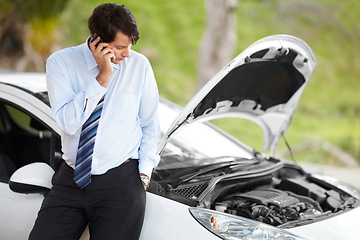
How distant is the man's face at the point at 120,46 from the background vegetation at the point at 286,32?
797cm

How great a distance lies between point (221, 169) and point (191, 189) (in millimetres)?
411

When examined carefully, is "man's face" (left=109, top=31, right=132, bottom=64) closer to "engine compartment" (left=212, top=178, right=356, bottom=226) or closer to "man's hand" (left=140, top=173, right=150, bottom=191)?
"man's hand" (left=140, top=173, right=150, bottom=191)

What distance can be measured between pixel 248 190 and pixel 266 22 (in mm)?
10188

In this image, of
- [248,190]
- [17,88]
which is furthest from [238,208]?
[17,88]

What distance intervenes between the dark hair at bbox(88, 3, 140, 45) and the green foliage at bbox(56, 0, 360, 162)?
27.6 ft

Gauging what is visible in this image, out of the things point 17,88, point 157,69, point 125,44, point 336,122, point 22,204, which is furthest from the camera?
point 157,69

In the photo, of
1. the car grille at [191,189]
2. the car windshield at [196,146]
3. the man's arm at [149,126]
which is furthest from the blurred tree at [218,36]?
the man's arm at [149,126]

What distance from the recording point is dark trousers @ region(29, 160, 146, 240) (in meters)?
2.29

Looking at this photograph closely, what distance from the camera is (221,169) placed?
3.11 metres

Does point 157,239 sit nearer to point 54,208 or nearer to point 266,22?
point 54,208

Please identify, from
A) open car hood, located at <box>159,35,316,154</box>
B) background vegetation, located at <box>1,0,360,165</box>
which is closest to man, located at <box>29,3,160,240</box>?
open car hood, located at <box>159,35,316,154</box>

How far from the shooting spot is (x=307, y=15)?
11.8 meters

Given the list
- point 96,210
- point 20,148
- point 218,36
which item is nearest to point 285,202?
point 96,210

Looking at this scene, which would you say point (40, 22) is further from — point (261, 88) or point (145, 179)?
point (145, 179)
